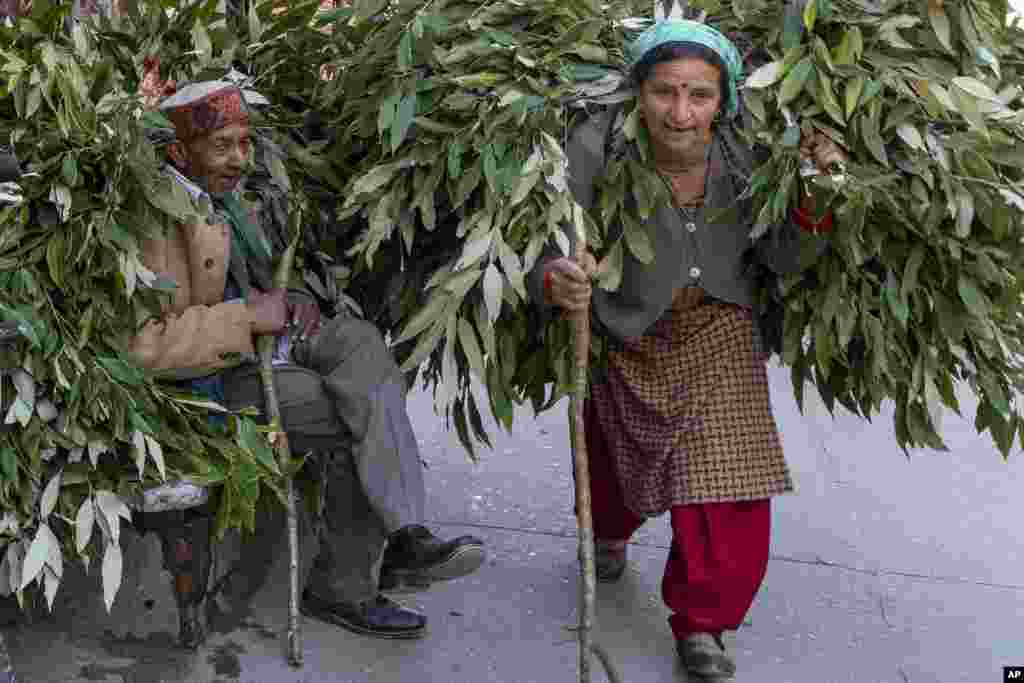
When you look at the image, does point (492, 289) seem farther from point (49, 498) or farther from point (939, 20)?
point (939, 20)

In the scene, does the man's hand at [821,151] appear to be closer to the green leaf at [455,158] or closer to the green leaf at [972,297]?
the green leaf at [972,297]

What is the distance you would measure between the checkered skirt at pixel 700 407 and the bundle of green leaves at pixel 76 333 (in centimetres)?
101

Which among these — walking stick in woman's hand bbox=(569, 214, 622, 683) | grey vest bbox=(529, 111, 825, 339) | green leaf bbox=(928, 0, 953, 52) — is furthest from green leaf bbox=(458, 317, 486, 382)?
green leaf bbox=(928, 0, 953, 52)

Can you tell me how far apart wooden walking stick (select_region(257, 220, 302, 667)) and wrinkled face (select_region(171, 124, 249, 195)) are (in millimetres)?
229

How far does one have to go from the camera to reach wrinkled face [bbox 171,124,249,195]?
12.1 feet

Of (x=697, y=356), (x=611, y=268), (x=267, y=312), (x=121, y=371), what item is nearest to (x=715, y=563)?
(x=697, y=356)

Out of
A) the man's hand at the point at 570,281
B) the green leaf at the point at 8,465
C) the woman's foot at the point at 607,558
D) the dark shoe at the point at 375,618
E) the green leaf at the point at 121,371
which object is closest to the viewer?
the green leaf at the point at 8,465

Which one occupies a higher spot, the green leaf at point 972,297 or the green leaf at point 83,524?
the green leaf at point 972,297

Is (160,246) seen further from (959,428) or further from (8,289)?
(959,428)

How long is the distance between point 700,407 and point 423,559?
93cm

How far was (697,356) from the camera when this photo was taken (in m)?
3.93

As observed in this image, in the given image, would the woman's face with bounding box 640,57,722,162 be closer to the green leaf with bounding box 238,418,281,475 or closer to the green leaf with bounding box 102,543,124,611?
the green leaf with bounding box 238,418,281,475

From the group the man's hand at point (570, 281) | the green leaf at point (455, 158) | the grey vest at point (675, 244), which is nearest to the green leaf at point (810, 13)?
the grey vest at point (675, 244)

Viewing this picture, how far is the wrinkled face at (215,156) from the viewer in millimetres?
3697
